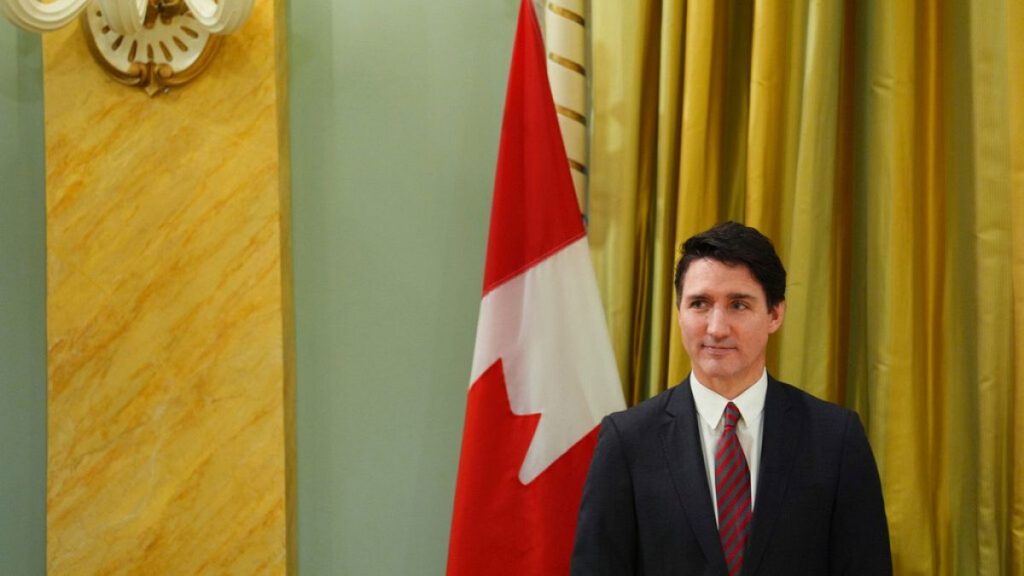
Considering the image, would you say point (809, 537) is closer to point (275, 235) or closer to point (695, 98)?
point (695, 98)

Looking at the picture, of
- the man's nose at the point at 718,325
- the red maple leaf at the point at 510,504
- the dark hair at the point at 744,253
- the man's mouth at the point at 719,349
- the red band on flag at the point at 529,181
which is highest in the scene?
the red band on flag at the point at 529,181

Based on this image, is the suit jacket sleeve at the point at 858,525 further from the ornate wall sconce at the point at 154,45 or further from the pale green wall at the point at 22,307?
the pale green wall at the point at 22,307

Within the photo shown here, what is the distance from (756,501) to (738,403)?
0.18 metres

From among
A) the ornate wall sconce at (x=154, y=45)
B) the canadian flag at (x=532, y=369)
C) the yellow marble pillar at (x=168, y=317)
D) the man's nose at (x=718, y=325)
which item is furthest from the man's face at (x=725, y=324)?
the ornate wall sconce at (x=154, y=45)

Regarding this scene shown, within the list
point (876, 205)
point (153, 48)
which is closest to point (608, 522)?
point (876, 205)

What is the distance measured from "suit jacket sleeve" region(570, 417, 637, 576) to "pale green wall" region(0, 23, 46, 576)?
1.57 metres

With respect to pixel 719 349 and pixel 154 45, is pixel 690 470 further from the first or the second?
pixel 154 45

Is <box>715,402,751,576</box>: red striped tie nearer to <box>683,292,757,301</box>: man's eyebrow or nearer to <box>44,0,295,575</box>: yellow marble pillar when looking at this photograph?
<box>683,292,757,301</box>: man's eyebrow

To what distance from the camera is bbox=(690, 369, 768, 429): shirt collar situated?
2.21m

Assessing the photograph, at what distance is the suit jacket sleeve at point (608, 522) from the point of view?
2180mm

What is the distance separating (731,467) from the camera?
216cm

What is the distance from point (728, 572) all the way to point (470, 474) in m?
0.79

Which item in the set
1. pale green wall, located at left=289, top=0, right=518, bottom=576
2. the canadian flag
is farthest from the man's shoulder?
pale green wall, located at left=289, top=0, right=518, bottom=576

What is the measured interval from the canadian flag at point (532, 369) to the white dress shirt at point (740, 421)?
1.73 ft
